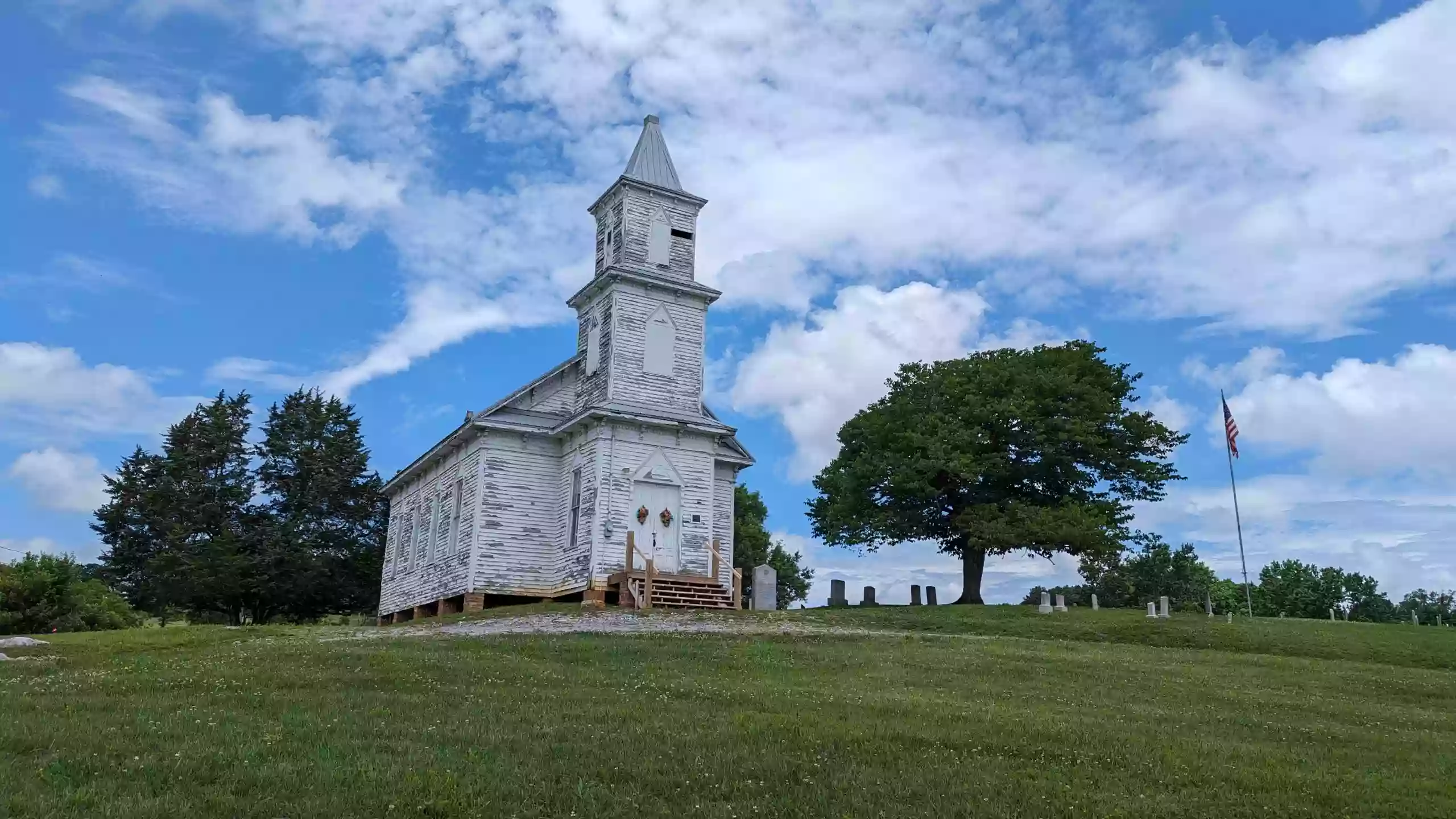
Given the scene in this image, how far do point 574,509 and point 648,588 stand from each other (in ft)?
13.7

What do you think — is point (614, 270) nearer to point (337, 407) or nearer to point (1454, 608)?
point (337, 407)

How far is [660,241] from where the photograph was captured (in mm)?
34688

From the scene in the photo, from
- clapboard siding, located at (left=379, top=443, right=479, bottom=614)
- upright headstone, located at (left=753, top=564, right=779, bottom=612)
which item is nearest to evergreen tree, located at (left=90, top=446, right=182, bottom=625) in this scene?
clapboard siding, located at (left=379, top=443, right=479, bottom=614)

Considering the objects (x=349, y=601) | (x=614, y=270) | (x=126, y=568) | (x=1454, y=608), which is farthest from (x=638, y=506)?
(x=1454, y=608)

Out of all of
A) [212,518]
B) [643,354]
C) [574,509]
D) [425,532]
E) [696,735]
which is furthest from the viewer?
[212,518]

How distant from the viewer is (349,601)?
52.6 m

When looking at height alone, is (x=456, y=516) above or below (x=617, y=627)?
above

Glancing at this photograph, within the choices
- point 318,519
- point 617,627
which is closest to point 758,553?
point 318,519

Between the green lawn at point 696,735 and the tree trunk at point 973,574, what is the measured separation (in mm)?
21129

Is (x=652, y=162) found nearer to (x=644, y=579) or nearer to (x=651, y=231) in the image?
(x=651, y=231)

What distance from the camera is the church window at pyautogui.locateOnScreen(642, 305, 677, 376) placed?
1314 inches

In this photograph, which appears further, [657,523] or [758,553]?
[758,553]

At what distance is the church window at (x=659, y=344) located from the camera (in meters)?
33.4

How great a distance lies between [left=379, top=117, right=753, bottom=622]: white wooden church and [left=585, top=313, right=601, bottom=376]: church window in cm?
7
